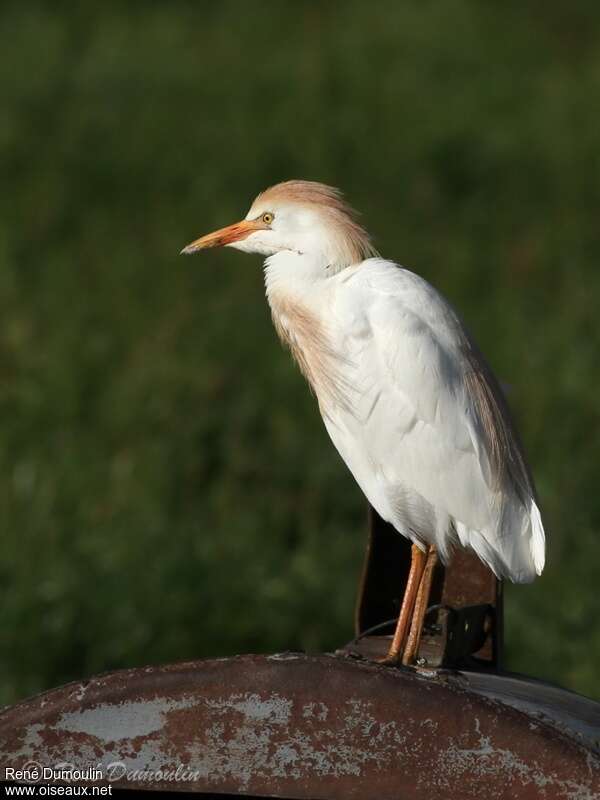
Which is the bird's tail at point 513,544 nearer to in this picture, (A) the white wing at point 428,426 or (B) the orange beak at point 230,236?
(A) the white wing at point 428,426

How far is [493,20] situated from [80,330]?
6972 millimetres

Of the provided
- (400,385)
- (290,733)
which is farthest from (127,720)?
(400,385)

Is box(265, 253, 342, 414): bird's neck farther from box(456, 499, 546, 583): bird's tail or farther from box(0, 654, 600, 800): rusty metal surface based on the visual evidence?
box(0, 654, 600, 800): rusty metal surface

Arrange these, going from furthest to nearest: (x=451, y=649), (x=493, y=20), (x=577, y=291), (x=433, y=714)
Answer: (x=493, y=20), (x=577, y=291), (x=451, y=649), (x=433, y=714)

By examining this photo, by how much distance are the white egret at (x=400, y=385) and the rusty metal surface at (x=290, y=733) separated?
32.5 inches

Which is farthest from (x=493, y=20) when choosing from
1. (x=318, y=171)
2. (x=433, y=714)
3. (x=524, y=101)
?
(x=433, y=714)

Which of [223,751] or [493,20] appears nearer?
[223,751]

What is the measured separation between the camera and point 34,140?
424 inches

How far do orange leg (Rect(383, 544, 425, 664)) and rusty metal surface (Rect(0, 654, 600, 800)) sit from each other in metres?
0.63

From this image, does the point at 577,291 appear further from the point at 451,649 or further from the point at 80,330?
the point at 451,649

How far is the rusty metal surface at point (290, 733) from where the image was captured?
217 cm

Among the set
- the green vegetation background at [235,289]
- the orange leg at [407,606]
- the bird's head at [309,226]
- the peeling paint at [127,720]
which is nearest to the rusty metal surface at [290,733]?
the peeling paint at [127,720]

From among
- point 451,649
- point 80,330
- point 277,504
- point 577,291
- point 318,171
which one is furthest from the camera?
point 318,171

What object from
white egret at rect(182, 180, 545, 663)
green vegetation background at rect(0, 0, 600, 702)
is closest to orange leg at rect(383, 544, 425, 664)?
white egret at rect(182, 180, 545, 663)
